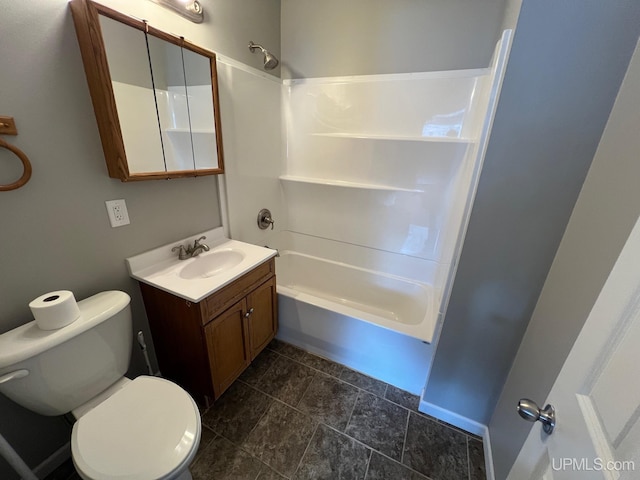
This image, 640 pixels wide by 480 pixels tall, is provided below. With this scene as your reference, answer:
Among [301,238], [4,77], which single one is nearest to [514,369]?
[301,238]

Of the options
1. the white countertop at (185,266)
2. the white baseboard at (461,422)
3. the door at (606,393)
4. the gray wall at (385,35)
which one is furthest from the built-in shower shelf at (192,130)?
the white baseboard at (461,422)

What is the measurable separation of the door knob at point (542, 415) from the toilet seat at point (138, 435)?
3.30ft

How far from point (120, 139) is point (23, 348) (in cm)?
83

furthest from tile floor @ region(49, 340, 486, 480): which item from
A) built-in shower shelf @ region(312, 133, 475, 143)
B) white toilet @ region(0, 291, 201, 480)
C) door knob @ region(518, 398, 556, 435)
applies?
built-in shower shelf @ region(312, 133, 475, 143)

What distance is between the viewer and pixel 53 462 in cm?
115

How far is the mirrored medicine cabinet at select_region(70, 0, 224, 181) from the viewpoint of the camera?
3.23 feet

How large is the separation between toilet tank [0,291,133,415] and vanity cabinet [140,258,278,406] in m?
0.20

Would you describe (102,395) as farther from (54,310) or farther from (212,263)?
(212,263)

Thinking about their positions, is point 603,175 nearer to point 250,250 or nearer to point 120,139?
point 250,250

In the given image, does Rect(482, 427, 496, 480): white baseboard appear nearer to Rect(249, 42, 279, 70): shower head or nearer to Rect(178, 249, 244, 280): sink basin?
Rect(178, 249, 244, 280): sink basin

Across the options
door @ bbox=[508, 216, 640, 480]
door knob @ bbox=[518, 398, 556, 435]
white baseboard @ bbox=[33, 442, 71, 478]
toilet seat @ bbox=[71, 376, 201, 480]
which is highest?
door @ bbox=[508, 216, 640, 480]

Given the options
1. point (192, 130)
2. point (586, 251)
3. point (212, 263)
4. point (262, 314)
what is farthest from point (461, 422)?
point (192, 130)

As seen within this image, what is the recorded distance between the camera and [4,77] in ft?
2.70

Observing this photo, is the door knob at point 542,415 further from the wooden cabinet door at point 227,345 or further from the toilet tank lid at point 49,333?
the toilet tank lid at point 49,333
